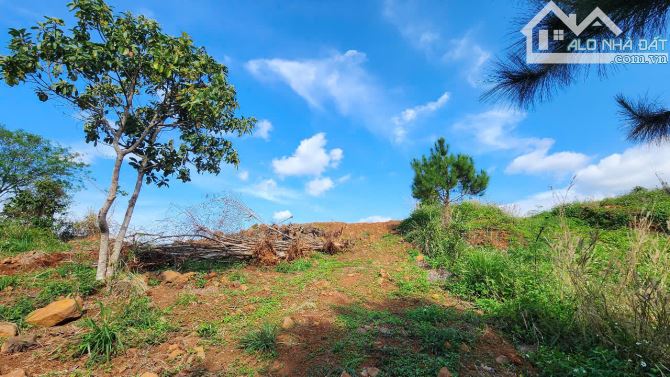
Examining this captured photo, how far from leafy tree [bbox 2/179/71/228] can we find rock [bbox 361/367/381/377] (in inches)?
465

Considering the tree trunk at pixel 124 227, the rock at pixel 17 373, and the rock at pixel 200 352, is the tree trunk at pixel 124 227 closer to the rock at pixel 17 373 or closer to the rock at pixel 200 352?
the rock at pixel 17 373

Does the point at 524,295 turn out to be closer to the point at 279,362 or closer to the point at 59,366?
the point at 279,362

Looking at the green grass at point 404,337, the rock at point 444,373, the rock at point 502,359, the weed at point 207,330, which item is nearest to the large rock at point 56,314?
the weed at point 207,330

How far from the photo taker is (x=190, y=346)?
2959 millimetres

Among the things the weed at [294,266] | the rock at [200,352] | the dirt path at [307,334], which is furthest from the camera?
the weed at [294,266]

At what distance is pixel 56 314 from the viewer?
11.4ft

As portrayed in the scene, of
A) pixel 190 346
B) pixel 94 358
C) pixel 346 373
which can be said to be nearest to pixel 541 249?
pixel 346 373

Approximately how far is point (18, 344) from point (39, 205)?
33.8ft

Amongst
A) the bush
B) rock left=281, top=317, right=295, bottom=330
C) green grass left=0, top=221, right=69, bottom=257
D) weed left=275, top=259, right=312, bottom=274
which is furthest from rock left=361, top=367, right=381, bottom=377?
green grass left=0, top=221, right=69, bottom=257

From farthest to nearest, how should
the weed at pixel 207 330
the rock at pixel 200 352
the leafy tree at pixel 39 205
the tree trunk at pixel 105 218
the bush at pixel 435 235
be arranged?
the leafy tree at pixel 39 205, the bush at pixel 435 235, the tree trunk at pixel 105 218, the weed at pixel 207 330, the rock at pixel 200 352

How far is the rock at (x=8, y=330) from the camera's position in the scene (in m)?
3.22

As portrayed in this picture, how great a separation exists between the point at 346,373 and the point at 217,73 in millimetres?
4230

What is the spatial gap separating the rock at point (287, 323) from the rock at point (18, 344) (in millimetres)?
2201

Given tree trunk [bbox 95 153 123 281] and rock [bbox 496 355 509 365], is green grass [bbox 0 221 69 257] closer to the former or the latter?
tree trunk [bbox 95 153 123 281]
